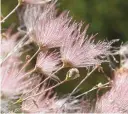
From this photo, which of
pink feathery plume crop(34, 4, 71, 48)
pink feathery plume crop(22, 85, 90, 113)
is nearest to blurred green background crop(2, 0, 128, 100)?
pink feathery plume crop(22, 85, 90, 113)

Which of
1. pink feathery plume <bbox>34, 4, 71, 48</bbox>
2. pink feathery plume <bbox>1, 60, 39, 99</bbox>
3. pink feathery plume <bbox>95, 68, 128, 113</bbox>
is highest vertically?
pink feathery plume <bbox>34, 4, 71, 48</bbox>

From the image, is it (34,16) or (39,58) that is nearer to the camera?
(39,58)

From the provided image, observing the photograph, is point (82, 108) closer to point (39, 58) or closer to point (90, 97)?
point (90, 97)

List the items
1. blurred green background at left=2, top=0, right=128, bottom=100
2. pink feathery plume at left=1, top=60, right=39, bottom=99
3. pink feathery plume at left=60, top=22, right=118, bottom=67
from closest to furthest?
pink feathery plume at left=1, top=60, right=39, bottom=99 < pink feathery plume at left=60, top=22, right=118, bottom=67 < blurred green background at left=2, top=0, right=128, bottom=100

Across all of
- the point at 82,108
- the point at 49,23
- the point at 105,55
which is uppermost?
the point at 49,23

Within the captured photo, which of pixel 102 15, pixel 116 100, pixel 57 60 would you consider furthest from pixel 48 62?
pixel 102 15

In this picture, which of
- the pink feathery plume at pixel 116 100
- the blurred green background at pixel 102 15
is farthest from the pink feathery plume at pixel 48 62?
the blurred green background at pixel 102 15

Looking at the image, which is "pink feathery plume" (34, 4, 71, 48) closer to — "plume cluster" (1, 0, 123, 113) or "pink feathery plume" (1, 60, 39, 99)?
"plume cluster" (1, 0, 123, 113)

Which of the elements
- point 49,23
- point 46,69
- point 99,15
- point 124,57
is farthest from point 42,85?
point 99,15
